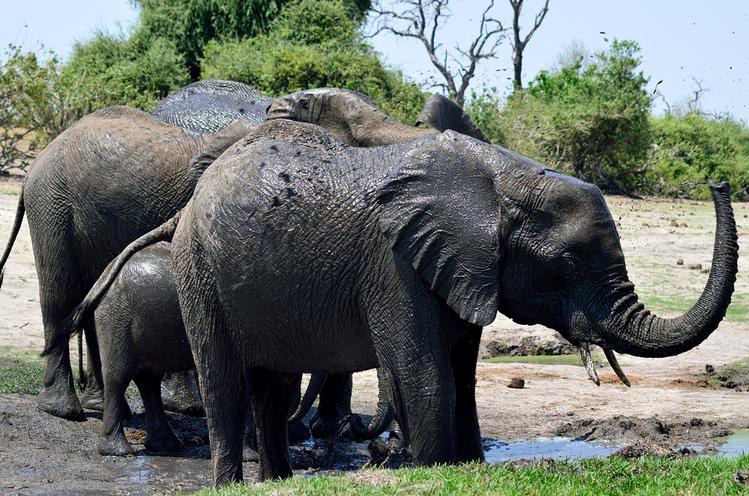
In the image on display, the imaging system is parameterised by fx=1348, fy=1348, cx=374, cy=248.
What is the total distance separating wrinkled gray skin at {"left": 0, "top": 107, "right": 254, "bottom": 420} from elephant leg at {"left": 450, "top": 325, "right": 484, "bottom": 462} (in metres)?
3.08

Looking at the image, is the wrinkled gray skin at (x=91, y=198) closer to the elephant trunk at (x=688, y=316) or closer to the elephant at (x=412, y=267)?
the elephant at (x=412, y=267)

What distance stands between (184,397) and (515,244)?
4.82m

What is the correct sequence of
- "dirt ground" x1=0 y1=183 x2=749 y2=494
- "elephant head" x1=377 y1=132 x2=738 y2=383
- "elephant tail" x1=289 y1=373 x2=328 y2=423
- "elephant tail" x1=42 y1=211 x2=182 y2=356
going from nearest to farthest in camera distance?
"elephant head" x1=377 y1=132 x2=738 y2=383 < "elephant tail" x1=42 y1=211 x2=182 y2=356 < "dirt ground" x1=0 y1=183 x2=749 y2=494 < "elephant tail" x1=289 y1=373 x2=328 y2=423

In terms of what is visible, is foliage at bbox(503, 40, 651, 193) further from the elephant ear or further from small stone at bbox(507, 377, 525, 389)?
the elephant ear

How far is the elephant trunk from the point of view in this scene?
554 cm

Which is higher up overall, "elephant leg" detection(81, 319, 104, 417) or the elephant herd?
the elephant herd

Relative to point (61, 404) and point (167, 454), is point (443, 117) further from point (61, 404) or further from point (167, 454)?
point (61, 404)

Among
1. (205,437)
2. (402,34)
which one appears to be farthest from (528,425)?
(402,34)

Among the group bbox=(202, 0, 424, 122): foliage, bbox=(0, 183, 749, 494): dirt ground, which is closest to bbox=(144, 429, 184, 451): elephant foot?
bbox=(0, 183, 749, 494): dirt ground

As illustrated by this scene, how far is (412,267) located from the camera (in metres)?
6.20

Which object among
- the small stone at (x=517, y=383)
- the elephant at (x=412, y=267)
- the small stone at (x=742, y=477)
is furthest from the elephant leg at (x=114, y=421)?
the small stone at (x=742, y=477)

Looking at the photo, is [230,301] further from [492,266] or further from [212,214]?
[492,266]

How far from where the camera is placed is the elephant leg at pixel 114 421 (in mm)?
9039

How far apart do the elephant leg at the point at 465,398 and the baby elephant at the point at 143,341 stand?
8.76 feet
